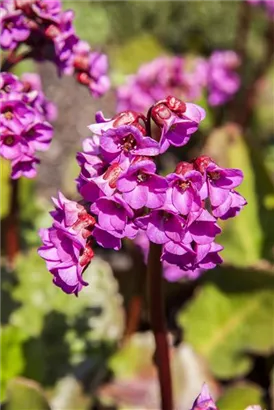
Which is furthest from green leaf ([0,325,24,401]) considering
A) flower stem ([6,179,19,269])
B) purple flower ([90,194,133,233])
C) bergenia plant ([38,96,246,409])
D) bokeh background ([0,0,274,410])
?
purple flower ([90,194,133,233])

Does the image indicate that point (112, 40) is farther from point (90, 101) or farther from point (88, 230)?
point (88, 230)

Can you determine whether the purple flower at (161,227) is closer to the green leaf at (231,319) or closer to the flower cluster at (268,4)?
the green leaf at (231,319)

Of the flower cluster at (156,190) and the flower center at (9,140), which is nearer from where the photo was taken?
the flower cluster at (156,190)

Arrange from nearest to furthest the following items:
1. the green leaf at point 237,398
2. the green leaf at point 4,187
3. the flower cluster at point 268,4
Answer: the green leaf at point 237,398, the green leaf at point 4,187, the flower cluster at point 268,4

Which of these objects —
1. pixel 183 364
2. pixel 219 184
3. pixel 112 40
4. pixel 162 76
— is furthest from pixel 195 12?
pixel 219 184

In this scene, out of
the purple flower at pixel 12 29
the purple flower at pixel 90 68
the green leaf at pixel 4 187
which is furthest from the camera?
the green leaf at pixel 4 187

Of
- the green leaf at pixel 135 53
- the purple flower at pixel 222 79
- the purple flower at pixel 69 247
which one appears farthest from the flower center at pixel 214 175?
the green leaf at pixel 135 53

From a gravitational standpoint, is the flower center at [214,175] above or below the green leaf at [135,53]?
above
